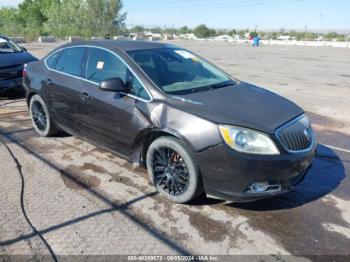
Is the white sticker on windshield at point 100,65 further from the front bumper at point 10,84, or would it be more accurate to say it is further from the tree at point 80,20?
the tree at point 80,20

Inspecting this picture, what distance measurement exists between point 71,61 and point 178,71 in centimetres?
173

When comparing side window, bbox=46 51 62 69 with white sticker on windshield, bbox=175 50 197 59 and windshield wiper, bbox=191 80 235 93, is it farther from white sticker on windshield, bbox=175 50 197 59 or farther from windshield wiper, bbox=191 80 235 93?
windshield wiper, bbox=191 80 235 93

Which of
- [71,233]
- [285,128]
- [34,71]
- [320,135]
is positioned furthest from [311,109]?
[71,233]

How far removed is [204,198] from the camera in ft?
13.6

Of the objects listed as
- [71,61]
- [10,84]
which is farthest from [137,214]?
[10,84]

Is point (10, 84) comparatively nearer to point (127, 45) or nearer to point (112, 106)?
point (127, 45)

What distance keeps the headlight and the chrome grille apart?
0.51 feet

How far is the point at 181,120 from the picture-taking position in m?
3.78

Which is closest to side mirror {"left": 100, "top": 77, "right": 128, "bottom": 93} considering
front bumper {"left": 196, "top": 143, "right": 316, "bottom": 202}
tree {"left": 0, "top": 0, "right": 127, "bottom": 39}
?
front bumper {"left": 196, "top": 143, "right": 316, "bottom": 202}

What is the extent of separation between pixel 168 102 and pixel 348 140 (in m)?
3.79

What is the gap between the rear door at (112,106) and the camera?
426 centimetres

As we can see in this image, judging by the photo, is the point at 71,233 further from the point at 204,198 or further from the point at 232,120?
the point at 232,120

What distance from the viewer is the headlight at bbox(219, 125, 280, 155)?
137 inches

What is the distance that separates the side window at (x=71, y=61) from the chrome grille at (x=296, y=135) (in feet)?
9.47
